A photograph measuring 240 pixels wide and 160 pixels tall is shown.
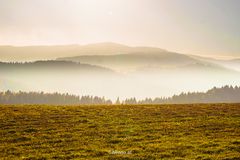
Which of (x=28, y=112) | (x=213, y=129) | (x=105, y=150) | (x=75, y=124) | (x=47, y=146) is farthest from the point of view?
(x=28, y=112)

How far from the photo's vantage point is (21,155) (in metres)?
31.3

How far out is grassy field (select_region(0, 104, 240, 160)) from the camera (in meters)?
31.0

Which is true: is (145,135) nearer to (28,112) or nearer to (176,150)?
(176,150)

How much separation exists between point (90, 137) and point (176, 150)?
1042 cm

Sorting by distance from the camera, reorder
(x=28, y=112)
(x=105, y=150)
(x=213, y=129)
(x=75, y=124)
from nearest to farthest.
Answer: (x=105, y=150) < (x=213, y=129) < (x=75, y=124) < (x=28, y=112)

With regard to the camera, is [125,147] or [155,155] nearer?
[155,155]

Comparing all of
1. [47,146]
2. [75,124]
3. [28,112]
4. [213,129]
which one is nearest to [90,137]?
[47,146]

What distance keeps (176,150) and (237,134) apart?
1037cm

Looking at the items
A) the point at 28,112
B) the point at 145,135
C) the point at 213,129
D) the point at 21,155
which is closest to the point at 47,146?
the point at 21,155

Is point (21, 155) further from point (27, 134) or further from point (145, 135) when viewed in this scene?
point (145, 135)

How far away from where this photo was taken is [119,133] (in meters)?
40.5

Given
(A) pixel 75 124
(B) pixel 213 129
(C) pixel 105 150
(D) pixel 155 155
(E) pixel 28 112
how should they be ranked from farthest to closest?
(E) pixel 28 112, (A) pixel 75 124, (B) pixel 213 129, (C) pixel 105 150, (D) pixel 155 155

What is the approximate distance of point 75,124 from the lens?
46.4 m

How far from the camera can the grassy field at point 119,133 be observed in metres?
31.0
